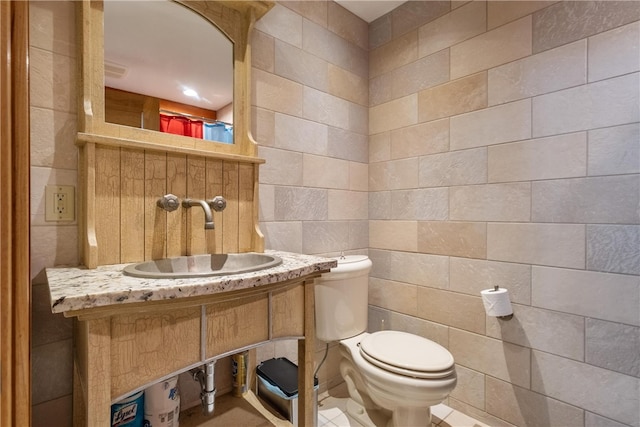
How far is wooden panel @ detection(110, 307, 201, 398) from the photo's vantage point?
77 centimetres

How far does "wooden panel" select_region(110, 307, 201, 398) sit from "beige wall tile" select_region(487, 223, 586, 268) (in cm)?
143

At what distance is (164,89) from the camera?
129 centimetres

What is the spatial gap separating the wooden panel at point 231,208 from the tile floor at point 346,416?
1.07 m

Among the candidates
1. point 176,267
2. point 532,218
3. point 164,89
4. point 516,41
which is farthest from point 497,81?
point 176,267

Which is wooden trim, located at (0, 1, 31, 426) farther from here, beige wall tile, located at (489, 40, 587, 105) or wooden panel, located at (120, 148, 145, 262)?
beige wall tile, located at (489, 40, 587, 105)

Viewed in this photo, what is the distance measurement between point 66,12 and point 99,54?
0.58ft

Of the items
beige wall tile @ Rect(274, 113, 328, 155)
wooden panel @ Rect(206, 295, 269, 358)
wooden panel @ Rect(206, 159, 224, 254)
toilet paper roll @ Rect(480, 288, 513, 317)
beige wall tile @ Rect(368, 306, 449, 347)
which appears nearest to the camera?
wooden panel @ Rect(206, 295, 269, 358)

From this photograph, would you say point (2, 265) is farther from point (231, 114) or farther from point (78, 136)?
point (231, 114)

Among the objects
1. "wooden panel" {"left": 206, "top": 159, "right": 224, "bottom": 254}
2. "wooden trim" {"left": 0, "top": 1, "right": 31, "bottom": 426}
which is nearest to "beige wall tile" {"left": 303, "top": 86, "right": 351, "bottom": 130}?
"wooden panel" {"left": 206, "top": 159, "right": 224, "bottom": 254}

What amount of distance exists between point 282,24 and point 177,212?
116 centimetres

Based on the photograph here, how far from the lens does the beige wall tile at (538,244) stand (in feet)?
4.48

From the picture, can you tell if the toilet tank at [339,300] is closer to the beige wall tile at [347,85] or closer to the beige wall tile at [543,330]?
the beige wall tile at [543,330]

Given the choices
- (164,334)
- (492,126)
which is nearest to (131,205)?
(164,334)

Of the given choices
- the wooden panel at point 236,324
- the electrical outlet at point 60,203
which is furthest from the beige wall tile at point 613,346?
the electrical outlet at point 60,203
